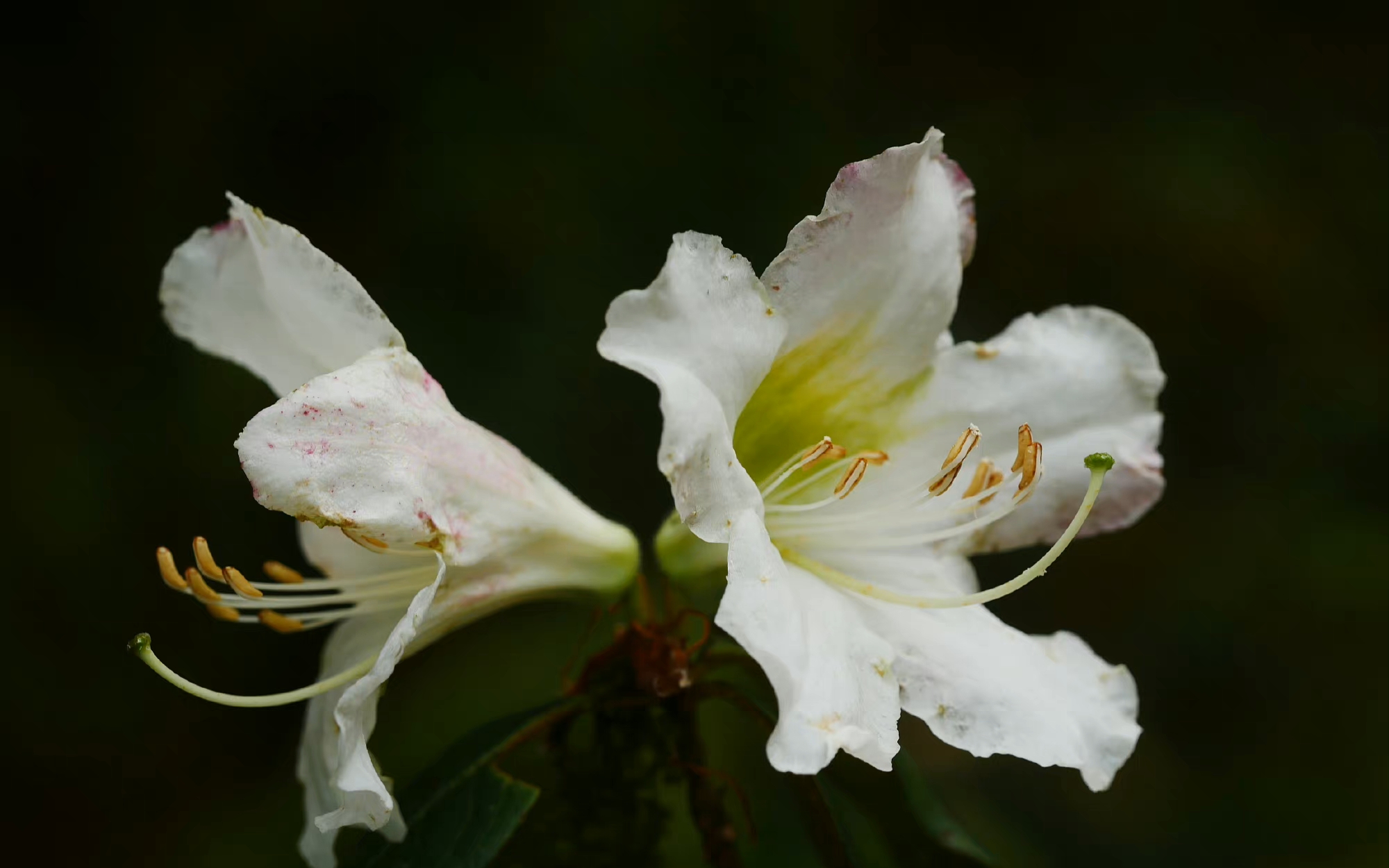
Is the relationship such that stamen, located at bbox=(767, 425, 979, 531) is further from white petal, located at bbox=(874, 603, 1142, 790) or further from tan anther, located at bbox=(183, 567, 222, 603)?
tan anther, located at bbox=(183, 567, 222, 603)

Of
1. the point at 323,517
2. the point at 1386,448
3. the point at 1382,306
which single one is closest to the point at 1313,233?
the point at 1382,306

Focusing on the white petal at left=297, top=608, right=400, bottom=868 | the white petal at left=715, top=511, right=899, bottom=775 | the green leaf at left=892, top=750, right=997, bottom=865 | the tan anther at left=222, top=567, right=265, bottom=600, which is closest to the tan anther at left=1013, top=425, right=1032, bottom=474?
the white petal at left=715, top=511, right=899, bottom=775

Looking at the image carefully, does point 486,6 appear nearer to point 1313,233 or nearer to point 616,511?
point 616,511

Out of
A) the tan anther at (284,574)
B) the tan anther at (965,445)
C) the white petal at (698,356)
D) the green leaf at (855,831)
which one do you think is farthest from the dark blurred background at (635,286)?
the white petal at (698,356)

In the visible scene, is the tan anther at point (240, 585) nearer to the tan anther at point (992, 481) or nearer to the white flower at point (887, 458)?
the white flower at point (887, 458)

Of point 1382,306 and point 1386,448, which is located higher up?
point 1382,306

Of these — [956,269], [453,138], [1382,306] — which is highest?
[956,269]
